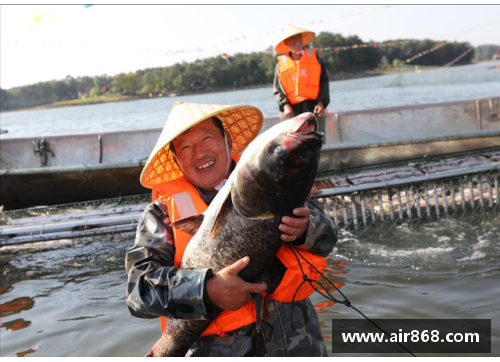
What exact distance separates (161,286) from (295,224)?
2.26 ft

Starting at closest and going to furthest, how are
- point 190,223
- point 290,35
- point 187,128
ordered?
point 190,223
point 187,128
point 290,35

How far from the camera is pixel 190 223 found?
2379 millimetres

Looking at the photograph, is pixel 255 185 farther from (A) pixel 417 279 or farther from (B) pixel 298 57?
(B) pixel 298 57

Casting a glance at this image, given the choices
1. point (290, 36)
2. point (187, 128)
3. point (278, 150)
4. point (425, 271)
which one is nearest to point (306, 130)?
point (278, 150)

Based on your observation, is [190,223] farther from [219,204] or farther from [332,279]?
[332,279]

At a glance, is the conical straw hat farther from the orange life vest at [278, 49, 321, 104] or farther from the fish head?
the fish head

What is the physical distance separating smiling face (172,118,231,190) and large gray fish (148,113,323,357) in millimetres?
308

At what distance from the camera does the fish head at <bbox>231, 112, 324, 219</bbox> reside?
77.0 inches

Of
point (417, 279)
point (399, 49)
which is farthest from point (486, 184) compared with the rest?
point (399, 49)

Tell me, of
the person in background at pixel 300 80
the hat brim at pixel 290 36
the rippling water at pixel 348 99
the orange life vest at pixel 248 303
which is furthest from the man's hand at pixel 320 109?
the rippling water at pixel 348 99

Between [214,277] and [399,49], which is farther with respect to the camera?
[399,49]

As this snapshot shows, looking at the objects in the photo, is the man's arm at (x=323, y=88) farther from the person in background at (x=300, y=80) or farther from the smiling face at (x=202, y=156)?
the smiling face at (x=202, y=156)

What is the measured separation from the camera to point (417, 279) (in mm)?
5027

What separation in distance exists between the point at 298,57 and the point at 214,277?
6242 millimetres
